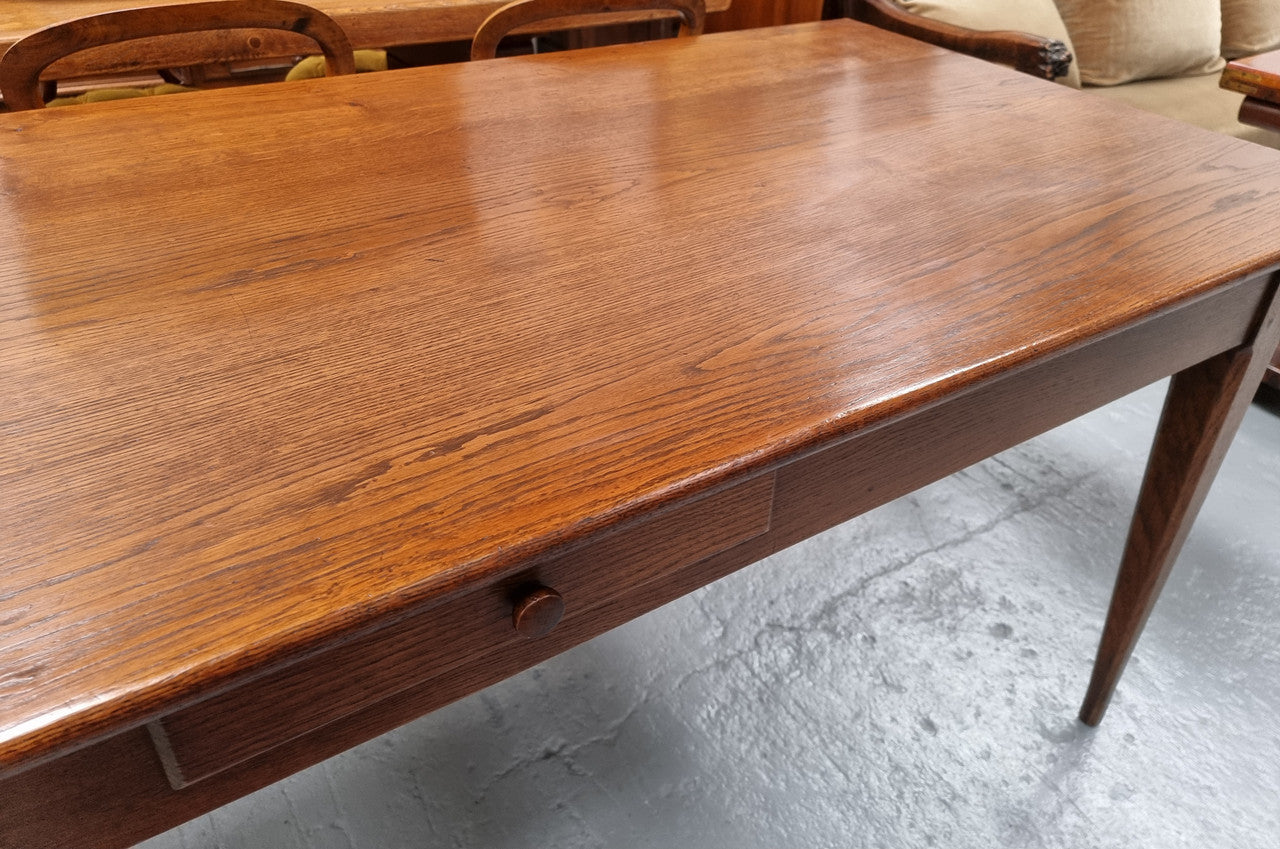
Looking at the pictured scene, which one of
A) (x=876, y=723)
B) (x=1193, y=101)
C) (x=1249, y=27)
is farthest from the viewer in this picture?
(x=1249, y=27)

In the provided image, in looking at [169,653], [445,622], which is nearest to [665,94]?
[445,622]

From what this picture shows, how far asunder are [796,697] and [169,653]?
985mm

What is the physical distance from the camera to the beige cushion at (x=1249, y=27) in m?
2.50

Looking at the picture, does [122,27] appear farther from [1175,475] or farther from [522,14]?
[1175,475]

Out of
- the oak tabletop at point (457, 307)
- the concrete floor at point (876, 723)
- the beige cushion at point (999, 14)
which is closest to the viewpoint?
the oak tabletop at point (457, 307)

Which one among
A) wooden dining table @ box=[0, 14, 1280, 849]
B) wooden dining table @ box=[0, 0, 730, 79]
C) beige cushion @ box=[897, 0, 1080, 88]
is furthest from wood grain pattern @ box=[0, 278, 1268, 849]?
beige cushion @ box=[897, 0, 1080, 88]

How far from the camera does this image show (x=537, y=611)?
0.54 m

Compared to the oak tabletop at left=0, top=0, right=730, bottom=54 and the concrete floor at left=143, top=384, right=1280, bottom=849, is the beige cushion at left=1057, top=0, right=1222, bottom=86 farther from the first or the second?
the oak tabletop at left=0, top=0, right=730, bottom=54

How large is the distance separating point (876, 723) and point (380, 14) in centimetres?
140

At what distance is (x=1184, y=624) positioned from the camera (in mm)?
1364

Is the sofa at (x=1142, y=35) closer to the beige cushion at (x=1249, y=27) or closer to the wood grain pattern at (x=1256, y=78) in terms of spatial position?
the beige cushion at (x=1249, y=27)

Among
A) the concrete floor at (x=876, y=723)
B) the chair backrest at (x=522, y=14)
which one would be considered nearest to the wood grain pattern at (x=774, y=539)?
the concrete floor at (x=876, y=723)

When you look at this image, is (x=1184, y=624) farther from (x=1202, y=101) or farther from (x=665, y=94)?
(x=1202, y=101)

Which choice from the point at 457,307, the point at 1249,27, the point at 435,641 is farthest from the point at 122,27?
the point at 1249,27
